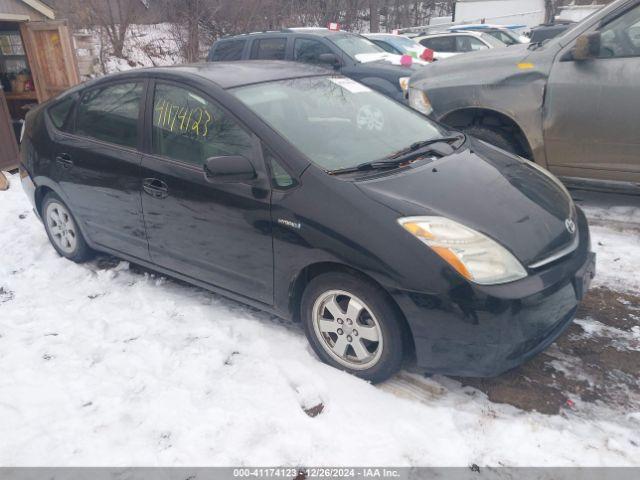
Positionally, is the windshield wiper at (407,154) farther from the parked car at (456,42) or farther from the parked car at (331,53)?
the parked car at (456,42)

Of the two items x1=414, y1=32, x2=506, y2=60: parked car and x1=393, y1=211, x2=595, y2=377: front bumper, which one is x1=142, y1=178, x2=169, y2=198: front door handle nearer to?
x1=393, y1=211, x2=595, y2=377: front bumper

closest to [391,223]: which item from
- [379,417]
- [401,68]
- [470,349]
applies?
[470,349]

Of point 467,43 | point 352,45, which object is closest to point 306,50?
point 352,45

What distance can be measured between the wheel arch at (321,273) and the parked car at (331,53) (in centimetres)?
610

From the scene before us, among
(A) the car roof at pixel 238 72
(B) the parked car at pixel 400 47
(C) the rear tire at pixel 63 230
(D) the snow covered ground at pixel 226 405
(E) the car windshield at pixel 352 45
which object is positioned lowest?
(D) the snow covered ground at pixel 226 405

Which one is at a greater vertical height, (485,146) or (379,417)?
(485,146)

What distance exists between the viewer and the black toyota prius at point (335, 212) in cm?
259

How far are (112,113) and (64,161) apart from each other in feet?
2.20

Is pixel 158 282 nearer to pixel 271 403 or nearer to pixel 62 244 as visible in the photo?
pixel 62 244

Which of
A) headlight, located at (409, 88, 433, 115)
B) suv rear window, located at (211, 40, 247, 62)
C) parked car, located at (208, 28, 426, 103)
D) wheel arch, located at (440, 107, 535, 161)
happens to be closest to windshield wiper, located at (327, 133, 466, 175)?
wheel arch, located at (440, 107, 535, 161)

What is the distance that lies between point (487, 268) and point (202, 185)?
1796 millimetres

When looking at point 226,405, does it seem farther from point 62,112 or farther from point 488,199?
point 62,112

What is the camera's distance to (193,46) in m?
19.5

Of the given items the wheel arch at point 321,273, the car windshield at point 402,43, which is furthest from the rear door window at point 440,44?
the wheel arch at point 321,273
